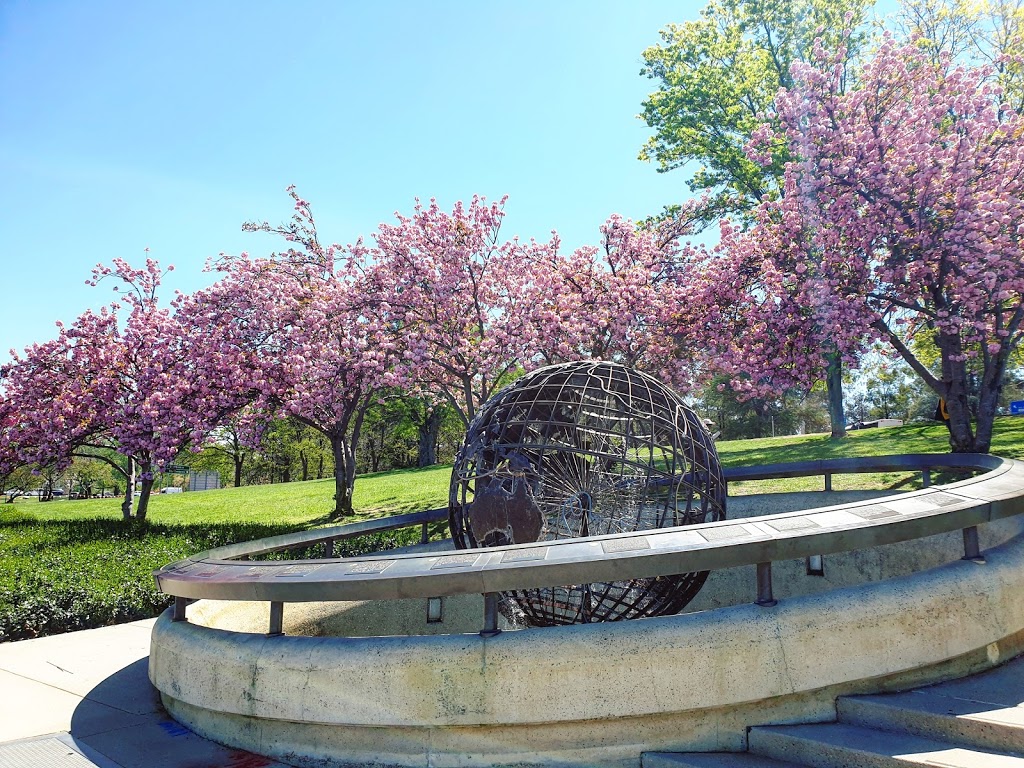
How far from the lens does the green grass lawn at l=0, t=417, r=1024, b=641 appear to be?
7648 mm

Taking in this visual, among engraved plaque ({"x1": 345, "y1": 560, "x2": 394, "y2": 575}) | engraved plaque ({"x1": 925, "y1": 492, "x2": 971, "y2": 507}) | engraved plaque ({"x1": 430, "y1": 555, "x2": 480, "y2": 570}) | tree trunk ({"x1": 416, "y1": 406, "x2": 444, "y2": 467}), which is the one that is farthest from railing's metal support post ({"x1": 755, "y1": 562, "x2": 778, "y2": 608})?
tree trunk ({"x1": 416, "y1": 406, "x2": 444, "y2": 467})

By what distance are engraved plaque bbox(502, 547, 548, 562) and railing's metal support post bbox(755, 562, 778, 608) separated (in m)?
1.12

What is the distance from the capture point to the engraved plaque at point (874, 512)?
3746 millimetres

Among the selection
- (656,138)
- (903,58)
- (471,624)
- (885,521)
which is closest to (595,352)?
(903,58)

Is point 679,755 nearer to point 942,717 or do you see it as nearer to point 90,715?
point 942,717

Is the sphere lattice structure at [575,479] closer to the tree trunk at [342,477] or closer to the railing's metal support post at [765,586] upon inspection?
the railing's metal support post at [765,586]

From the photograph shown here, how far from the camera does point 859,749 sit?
303cm

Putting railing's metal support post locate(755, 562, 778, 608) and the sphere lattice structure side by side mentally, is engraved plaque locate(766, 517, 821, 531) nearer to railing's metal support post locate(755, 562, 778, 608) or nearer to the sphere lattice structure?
railing's metal support post locate(755, 562, 778, 608)

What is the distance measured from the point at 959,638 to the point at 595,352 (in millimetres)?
10794

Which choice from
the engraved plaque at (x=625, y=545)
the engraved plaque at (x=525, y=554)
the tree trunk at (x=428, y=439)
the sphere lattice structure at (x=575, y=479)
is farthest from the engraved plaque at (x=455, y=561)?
the tree trunk at (x=428, y=439)

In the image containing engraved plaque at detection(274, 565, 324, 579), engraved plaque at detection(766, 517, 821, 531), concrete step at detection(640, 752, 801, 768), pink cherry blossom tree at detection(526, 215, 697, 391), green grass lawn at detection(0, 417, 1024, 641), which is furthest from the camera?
pink cherry blossom tree at detection(526, 215, 697, 391)

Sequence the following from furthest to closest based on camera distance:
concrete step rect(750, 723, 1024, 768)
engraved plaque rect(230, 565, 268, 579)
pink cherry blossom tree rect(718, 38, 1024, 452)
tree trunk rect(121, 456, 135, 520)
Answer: tree trunk rect(121, 456, 135, 520) → pink cherry blossom tree rect(718, 38, 1024, 452) → engraved plaque rect(230, 565, 268, 579) → concrete step rect(750, 723, 1024, 768)

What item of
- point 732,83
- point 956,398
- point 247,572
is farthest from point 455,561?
point 732,83

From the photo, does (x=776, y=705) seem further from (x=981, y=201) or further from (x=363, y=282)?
(x=363, y=282)
